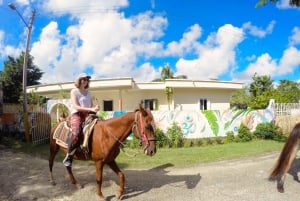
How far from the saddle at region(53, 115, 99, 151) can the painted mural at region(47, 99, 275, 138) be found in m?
8.72

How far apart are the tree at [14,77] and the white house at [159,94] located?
6.56 m

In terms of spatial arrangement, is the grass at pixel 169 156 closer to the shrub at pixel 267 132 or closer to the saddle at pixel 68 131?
the shrub at pixel 267 132

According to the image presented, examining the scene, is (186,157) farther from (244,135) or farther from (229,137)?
(244,135)

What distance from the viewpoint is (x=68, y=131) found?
244 inches

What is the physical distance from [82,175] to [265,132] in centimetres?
1092

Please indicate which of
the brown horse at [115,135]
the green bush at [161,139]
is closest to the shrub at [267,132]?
the green bush at [161,139]

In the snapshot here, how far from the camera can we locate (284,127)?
16828 millimetres

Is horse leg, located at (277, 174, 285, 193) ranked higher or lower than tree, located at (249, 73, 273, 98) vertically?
lower

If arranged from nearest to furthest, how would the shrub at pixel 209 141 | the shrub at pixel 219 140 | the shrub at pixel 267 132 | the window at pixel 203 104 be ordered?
the shrub at pixel 209 141 < the shrub at pixel 219 140 < the shrub at pixel 267 132 < the window at pixel 203 104

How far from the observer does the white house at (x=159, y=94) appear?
898 inches

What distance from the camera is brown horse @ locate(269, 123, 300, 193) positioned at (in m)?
4.74

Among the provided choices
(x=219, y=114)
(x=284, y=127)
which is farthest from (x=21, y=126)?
(x=284, y=127)

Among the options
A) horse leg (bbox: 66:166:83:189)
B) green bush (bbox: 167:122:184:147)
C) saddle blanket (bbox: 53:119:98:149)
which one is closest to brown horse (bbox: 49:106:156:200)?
saddle blanket (bbox: 53:119:98:149)

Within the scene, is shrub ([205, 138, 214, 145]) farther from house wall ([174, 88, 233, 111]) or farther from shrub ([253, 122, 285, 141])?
house wall ([174, 88, 233, 111])
